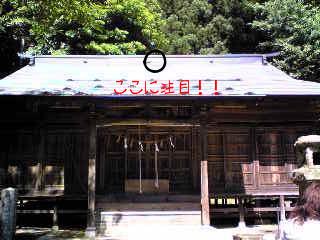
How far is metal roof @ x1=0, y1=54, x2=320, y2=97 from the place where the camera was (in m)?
13.1

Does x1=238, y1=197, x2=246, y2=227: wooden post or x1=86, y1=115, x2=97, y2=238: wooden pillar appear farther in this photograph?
x1=238, y1=197, x2=246, y2=227: wooden post

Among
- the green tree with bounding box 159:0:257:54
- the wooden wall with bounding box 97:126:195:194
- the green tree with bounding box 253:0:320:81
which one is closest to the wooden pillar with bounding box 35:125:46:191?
the wooden wall with bounding box 97:126:195:194

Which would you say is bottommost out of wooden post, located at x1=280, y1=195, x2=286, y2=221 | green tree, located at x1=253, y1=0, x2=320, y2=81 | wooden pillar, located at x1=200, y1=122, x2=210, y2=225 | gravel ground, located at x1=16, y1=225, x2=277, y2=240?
gravel ground, located at x1=16, y1=225, x2=277, y2=240

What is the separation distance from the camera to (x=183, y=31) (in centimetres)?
2898

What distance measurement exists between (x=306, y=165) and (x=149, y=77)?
36.8ft

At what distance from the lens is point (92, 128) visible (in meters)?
12.5

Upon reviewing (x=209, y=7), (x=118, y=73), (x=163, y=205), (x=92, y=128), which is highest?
(x=209, y=7)

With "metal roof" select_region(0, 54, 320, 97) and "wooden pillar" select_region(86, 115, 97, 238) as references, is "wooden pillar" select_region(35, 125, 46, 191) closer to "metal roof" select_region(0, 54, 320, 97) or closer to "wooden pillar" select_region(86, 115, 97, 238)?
"metal roof" select_region(0, 54, 320, 97)

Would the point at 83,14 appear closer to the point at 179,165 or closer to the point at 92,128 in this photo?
the point at 92,128

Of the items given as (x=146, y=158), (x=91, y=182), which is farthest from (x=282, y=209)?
(x=91, y=182)

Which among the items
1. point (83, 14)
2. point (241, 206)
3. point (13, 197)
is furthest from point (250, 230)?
point (83, 14)

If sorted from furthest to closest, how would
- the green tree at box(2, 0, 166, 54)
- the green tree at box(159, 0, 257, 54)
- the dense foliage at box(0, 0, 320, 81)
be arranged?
the green tree at box(159, 0, 257, 54)
the green tree at box(2, 0, 166, 54)
the dense foliage at box(0, 0, 320, 81)

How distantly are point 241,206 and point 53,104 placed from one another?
678cm

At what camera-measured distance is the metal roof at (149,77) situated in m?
13.1
